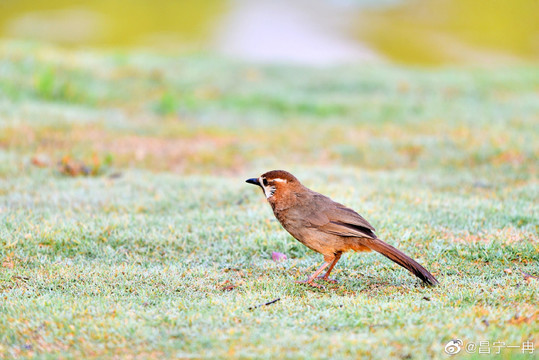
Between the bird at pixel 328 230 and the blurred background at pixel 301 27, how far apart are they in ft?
52.4

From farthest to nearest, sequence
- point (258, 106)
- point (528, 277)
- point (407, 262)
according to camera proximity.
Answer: point (258, 106) < point (528, 277) < point (407, 262)

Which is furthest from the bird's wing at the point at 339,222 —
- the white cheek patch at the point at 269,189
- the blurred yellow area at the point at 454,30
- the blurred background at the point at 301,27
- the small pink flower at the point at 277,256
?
the blurred yellow area at the point at 454,30

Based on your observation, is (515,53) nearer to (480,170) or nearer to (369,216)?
(480,170)

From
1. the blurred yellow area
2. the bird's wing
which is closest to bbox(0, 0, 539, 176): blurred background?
the blurred yellow area

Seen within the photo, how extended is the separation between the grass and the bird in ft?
0.79

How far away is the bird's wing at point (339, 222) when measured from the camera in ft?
16.5

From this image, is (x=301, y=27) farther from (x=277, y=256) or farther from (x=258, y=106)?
(x=277, y=256)

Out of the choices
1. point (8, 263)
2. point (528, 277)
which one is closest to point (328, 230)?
point (528, 277)

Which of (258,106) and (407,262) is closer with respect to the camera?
(407,262)

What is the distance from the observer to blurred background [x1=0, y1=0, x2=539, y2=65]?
78.3 ft

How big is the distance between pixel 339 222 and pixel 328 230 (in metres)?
0.13

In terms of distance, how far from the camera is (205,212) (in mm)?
6957

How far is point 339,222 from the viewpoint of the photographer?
511 cm

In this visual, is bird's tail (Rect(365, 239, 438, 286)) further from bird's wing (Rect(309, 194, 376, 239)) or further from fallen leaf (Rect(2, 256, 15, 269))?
fallen leaf (Rect(2, 256, 15, 269))
